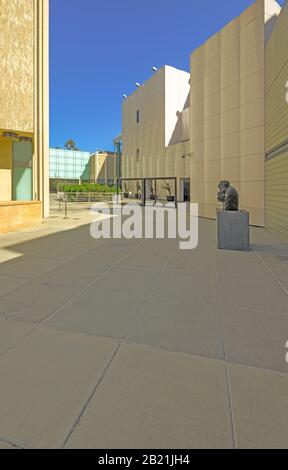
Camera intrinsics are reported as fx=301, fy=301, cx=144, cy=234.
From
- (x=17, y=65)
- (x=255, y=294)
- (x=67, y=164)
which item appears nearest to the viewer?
(x=255, y=294)

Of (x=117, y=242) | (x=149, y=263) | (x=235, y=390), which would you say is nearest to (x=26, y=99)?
(x=117, y=242)

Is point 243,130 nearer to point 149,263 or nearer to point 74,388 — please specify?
point 149,263

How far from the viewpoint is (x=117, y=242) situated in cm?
1066

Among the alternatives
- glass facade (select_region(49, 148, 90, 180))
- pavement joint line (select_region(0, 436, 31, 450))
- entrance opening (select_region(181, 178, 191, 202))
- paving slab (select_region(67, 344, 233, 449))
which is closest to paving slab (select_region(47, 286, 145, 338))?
paving slab (select_region(67, 344, 233, 449))

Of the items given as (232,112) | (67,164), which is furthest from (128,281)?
(67,164)

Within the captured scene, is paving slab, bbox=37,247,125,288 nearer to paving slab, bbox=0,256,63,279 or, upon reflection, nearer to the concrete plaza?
the concrete plaza

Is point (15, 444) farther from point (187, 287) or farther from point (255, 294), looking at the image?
point (255, 294)

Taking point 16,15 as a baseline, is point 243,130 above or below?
below

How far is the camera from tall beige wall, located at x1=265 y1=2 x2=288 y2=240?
423 inches

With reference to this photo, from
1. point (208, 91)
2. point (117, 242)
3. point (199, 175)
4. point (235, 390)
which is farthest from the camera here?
point (199, 175)

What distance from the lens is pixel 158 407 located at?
240 cm

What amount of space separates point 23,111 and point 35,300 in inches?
440

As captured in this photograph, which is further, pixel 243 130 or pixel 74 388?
pixel 243 130
